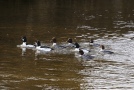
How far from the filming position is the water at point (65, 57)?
59.7 feet

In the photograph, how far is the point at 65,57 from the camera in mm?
23125

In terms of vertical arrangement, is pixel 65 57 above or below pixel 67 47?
below

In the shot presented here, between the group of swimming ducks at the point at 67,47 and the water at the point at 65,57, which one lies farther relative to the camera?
the group of swimming ducks at the point at 67,47

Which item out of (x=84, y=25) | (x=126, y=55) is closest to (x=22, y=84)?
(x=126, y=55)

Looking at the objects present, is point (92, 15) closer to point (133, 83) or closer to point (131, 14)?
point (131, 14)

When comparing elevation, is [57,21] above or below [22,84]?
above

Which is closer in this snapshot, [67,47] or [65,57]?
[65,57]

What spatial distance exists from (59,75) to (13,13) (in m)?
23.8

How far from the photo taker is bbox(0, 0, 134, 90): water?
18188mm

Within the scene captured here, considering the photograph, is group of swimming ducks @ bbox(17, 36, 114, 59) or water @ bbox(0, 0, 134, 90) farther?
group of swimming ducks @ bbox(17, 36, 114, 59)

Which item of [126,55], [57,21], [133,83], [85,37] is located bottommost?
[133,83]

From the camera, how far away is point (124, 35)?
30.8 metres

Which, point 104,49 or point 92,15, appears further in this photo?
point 92,15

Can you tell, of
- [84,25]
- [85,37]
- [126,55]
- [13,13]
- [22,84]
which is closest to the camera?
[22,84]
